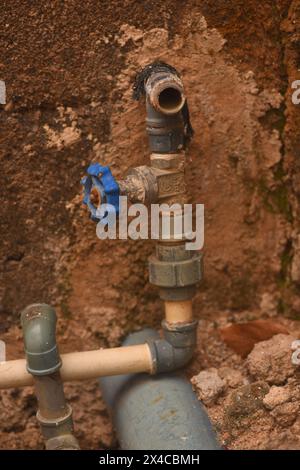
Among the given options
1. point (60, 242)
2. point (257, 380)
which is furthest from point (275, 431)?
point (60, 242)

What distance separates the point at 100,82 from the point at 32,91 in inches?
5.9

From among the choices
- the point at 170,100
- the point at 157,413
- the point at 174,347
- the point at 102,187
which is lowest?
the point at 157,413

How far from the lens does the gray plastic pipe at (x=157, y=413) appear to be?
1418mm

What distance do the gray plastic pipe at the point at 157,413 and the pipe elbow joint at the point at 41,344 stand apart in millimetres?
201

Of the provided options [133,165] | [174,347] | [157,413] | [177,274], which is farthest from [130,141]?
[157,413]

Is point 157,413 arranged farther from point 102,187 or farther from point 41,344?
point 102,187

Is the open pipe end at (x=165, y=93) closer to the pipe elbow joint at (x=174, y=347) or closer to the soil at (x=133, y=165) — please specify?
the soil at (x=133, y=165)

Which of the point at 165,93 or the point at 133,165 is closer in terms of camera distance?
the point at 165,93

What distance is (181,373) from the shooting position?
161 cm

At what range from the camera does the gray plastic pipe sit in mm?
1418

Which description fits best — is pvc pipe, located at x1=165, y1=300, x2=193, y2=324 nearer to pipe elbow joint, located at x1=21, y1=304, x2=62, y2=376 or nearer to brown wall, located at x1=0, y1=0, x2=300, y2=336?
brown wall, located at x1=0, y1=0, x2=300, y2=336

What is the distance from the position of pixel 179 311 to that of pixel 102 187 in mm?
360

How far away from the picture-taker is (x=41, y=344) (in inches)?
56.3

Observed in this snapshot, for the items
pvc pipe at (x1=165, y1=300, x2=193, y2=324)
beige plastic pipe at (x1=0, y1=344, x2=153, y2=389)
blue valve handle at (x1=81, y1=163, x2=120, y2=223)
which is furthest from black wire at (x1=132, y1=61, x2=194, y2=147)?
beige plastic pipe at (x1=0, y1=344, x2=153, y2=389)
